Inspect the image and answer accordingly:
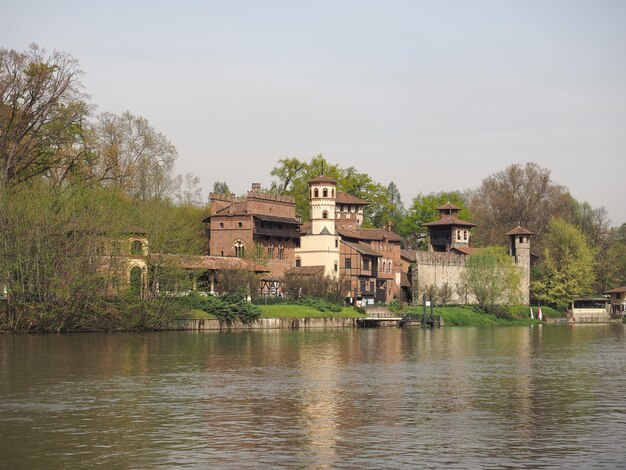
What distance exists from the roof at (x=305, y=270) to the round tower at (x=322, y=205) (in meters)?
3.90

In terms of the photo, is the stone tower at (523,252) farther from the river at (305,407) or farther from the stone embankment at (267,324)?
the river at (305,407)

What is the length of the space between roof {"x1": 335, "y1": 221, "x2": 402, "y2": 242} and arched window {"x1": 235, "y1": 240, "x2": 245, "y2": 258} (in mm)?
10297

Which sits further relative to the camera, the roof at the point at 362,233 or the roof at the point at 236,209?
the roof at the point at 362,233

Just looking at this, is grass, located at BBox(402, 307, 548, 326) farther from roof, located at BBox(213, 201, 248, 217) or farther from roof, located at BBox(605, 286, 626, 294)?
roof, located at BBox(605, 286, 626, 294)

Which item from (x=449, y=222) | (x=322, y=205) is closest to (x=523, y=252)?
(x=449, y=222)

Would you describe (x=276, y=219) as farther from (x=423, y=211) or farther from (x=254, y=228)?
(x=423, y=211)

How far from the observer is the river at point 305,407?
2066 cm

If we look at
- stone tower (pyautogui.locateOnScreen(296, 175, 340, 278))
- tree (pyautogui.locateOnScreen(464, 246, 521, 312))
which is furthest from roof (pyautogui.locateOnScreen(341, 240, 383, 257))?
tree (pyautogui.locateOnScreen(464, 246, 521, 312))

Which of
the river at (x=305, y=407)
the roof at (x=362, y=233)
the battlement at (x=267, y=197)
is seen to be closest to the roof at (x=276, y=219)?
the battlement at (x=267, y=197)

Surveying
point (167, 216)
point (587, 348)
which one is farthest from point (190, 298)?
point (587, 348)

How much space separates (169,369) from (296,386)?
6660mm

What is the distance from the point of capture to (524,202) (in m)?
117

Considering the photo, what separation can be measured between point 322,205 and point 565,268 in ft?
93.6

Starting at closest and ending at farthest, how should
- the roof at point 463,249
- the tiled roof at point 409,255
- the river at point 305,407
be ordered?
1. the river at point 305,407
2. the tiled roof at point 409,255
3. the roof at point 463,249
